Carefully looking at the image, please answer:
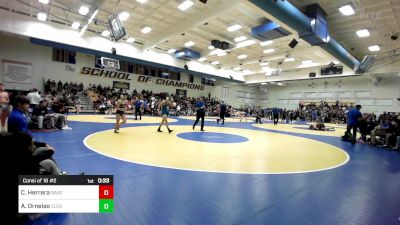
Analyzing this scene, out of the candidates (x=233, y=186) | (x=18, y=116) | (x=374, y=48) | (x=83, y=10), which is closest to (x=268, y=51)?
(x=374, y=48)

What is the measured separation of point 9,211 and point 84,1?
13675 millimetres

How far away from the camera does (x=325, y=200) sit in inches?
131

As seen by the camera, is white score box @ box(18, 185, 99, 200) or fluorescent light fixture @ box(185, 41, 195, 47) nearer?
white score box @ box(18, 185, 99, 200)

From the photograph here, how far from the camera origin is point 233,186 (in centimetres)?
372

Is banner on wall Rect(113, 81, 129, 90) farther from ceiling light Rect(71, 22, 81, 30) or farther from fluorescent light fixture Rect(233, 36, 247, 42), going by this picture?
fluorescent light fixture Rect(233, 36, 247, 42)

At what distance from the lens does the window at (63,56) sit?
22200 mm

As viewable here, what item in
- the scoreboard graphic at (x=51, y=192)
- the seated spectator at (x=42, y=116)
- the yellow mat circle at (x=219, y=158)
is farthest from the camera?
the seated spectator at (x=42, y=116)

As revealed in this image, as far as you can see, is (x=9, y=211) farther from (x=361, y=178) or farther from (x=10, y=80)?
(x=10, y=80)

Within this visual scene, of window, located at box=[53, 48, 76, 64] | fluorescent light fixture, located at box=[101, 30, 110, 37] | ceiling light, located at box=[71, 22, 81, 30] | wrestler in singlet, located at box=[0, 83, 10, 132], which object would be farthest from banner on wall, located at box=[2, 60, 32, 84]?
wrestler in singlet, located at box=[0, 83, 10, 132]

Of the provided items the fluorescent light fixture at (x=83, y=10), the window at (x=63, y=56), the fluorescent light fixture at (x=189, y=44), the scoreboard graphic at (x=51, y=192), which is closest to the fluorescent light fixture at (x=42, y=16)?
the fluorescent light fixture at (x=83, y=10)

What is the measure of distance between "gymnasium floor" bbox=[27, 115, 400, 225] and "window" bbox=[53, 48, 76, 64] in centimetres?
2008

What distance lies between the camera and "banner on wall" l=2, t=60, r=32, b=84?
62.7 feet

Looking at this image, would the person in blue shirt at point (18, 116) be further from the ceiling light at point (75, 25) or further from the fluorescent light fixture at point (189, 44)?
the fluorescent light fixture at point (189, 44)

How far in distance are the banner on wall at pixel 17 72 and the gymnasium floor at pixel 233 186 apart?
727 inches
